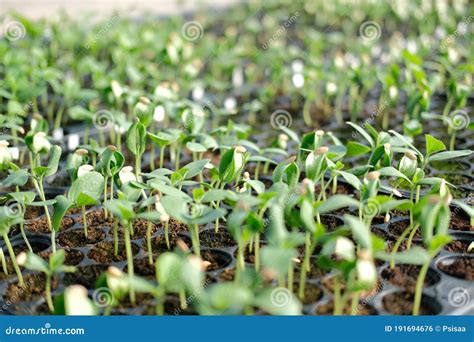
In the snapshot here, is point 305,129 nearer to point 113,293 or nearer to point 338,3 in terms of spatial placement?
point 113,293

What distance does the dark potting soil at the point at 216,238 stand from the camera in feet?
4.20

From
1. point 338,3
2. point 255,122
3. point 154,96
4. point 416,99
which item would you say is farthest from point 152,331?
point 338,3

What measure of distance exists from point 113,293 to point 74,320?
68 mm

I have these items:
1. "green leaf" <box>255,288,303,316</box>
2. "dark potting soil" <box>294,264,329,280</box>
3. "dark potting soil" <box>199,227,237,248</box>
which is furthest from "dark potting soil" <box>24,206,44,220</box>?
"green leaf" <box>255,288,303,316</box>

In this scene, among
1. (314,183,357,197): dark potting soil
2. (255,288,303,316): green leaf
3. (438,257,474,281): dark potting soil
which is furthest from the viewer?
(314,183,357,197): dark potting soil

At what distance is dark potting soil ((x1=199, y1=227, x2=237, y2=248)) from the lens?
50.4 inches

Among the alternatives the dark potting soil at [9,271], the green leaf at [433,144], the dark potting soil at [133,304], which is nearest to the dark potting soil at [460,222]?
the green leaf at [433,144]

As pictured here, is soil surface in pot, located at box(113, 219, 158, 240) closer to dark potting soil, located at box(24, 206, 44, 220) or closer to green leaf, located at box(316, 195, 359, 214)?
dark potting soil, located at box(24, 206, 44, 220)

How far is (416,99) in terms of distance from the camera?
1752mm

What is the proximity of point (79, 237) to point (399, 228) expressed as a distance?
654 millimetres

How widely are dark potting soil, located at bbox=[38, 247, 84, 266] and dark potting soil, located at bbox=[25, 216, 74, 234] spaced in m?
0.11

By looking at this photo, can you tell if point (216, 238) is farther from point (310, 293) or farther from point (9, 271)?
point (9, 271)

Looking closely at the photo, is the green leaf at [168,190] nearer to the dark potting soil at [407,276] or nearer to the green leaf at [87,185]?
the green leaf at [87,185]

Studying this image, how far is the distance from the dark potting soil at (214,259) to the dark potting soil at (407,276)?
289 millimetres
